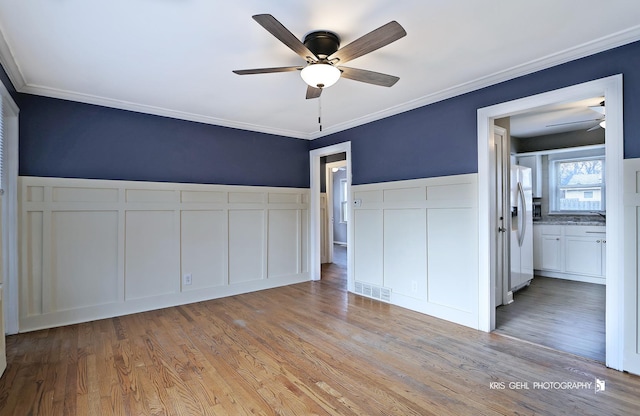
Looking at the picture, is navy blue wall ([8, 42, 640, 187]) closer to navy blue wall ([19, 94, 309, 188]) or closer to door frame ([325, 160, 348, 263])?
navy blue wall ([19, 94, 309, 188])

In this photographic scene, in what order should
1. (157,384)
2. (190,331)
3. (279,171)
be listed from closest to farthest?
1. (157,384)
2. (190,331)
3. (279,171)

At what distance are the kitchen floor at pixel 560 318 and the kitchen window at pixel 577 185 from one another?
159cm

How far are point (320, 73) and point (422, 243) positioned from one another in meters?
2.31

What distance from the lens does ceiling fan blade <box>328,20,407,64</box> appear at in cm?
178

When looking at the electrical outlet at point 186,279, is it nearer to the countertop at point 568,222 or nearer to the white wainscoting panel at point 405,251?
the white wainscoting panel at point 405,251

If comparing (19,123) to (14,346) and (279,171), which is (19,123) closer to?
(14,346)

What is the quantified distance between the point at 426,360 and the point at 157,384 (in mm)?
1972

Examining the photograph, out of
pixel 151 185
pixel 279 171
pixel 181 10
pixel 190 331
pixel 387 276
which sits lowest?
pixel 190 331

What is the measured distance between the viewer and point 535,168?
5.88m

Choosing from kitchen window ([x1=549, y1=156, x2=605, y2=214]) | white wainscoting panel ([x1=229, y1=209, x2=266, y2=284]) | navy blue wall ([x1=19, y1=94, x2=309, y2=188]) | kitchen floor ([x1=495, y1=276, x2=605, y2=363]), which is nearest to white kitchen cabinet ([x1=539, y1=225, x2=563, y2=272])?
kitchen floor ([x1=495, y1=276, x2=605, y2=363])

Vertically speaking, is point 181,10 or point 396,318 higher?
point 181,10

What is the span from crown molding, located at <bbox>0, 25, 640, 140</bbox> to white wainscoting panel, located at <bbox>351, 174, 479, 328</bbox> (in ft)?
2.94

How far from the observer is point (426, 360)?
8.14 feet

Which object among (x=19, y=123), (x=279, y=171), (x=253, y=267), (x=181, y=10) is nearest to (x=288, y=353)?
(x=253, y=267)
